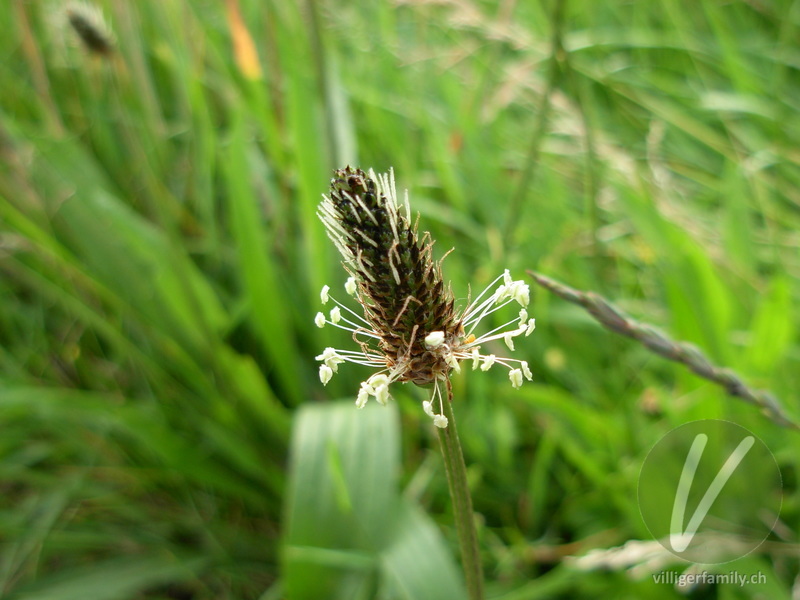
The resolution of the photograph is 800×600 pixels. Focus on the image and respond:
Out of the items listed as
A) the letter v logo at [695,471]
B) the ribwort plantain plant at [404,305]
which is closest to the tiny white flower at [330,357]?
the ribwort plantain plant at [404,305]

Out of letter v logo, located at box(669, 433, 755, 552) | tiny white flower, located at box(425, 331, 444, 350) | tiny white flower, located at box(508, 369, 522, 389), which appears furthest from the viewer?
letter v logo, located at box(669, 433, 755, 552)

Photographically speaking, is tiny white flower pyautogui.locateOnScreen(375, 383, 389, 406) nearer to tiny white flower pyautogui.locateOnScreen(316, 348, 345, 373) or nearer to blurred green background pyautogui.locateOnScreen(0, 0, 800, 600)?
tiny white flower pyautogui.locateOnScreen(316, 348, 345, 373)

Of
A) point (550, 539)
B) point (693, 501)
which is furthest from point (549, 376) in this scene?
point (693, 501)

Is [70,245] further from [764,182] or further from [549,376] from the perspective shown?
[764,182]

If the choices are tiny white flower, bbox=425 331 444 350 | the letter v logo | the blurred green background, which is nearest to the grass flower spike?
tiny white flower, bbox=425 331 444 350

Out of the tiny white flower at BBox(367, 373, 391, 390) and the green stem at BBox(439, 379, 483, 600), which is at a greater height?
the tiny white flower at BBox(367, 373, 391, 390)

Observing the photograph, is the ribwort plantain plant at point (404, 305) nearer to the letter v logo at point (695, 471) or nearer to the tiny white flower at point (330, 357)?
the tiny white flower at point (330, 357)
